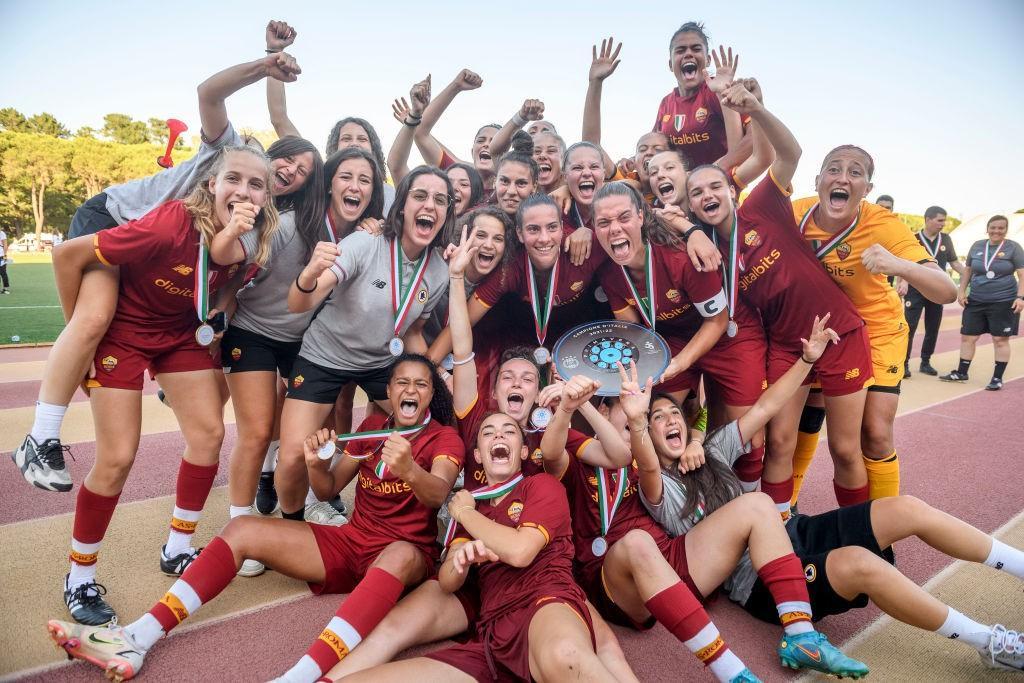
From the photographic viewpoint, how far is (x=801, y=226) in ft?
12.9

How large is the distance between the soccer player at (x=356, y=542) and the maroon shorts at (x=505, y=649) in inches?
15.2

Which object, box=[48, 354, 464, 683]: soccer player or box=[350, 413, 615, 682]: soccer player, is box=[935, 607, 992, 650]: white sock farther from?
box=[48, 354, 464, 683]: soccer player

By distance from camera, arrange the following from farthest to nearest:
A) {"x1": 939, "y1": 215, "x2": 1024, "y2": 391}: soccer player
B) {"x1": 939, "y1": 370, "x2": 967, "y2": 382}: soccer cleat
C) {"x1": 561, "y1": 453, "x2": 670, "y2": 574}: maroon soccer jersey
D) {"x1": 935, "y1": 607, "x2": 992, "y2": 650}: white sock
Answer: {"x1": 939, "y1": 370, "x2": 967, "y2": 382}: soccer cleat, {"x1": 939, "y1": 215, "x2": 1024, "y2": 391}: soccer player, {"x1": 561, "y1": 453, "x2": 670, "y2": 574}: maroon soccer jersey, {"x1": 935, "y1": 607, "x2": 992, "y2": 650}: white sock

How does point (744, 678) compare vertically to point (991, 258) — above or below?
below

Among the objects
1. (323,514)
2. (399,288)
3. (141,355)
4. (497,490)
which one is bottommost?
(323,514)

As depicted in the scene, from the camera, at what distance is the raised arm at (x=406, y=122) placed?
14.7 feet

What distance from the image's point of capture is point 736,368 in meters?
Result: 3.76

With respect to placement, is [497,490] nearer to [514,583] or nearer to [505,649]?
[514,583]

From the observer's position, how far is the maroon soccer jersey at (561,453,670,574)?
2973mm

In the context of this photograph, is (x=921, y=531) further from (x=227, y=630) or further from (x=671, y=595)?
(x=227, y=630)

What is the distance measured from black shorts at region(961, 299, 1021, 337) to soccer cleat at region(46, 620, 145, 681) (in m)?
10.4

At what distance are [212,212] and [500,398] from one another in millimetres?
1710

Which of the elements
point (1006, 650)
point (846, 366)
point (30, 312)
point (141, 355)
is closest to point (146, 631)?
point (141, 355)

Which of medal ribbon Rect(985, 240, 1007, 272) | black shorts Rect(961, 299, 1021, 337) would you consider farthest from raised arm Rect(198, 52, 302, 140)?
black shorts Rect(961, 299, 1021, 337)
